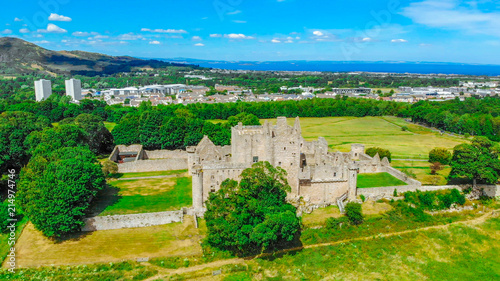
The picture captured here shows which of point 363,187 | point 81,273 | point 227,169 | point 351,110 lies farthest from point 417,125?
point 81,273

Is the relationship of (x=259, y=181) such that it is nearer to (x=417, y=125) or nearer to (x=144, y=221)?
(x=144, y=221)

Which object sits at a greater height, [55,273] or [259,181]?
[259,181]

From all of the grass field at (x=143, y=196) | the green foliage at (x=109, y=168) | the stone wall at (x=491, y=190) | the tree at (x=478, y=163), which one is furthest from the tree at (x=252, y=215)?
the stone wall at (x=491, y=190)

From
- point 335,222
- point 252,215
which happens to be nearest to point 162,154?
point 252,215

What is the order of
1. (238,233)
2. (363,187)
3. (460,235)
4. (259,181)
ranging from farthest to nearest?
(363,187)
(460,235)
(259,181)
(238,233)

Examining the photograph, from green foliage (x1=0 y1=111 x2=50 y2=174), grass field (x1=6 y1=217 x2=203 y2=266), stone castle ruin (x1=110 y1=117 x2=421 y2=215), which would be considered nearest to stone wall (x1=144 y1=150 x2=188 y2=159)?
stone castle ruin (x1=110 y1=117 x2=421 y2=215)

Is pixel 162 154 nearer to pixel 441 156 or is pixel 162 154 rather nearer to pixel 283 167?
pixel 283 167

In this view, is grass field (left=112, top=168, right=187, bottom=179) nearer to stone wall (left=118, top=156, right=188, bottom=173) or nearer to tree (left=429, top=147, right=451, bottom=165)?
stone wall (left=118, top=156, right=188, bottom=173)
